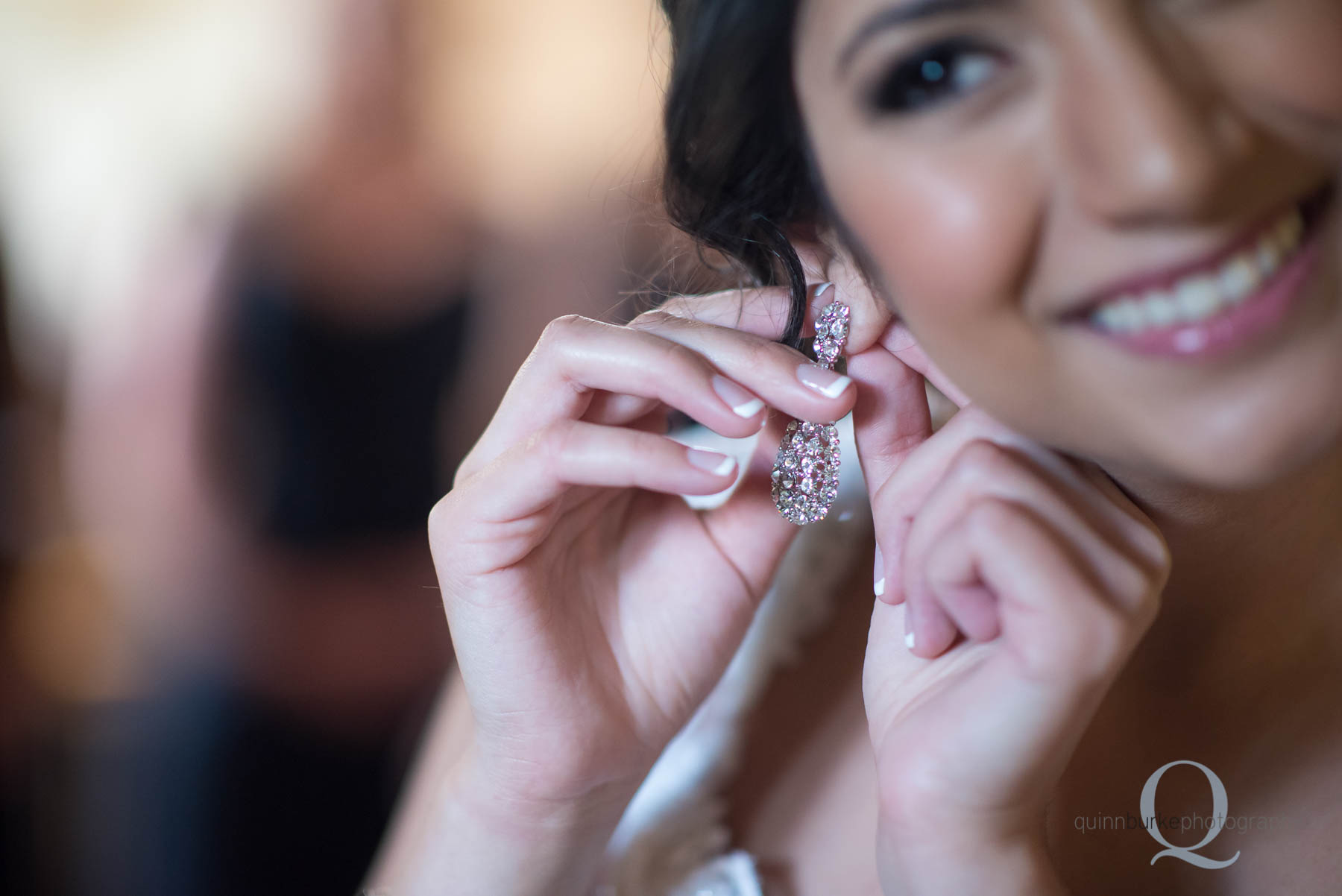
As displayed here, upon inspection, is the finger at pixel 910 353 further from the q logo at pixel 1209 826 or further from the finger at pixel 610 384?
the q logo at pixel 1209 826

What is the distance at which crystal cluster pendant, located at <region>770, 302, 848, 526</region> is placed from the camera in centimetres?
91

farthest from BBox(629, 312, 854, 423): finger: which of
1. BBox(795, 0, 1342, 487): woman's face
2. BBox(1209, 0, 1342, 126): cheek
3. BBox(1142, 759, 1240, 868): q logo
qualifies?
BBox(1142, 759, 1240, 868): q logo

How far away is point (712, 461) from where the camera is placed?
0.84m

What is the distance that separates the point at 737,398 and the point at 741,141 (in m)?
0.24

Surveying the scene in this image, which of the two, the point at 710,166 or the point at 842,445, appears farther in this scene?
the point at 842,445

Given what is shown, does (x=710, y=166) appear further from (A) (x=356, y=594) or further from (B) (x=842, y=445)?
(A) (x=356, y=594)

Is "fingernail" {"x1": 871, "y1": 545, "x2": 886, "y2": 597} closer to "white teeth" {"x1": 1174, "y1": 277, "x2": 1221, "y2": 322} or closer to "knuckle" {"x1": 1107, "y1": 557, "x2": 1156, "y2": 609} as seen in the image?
"knuckle" {"x1": 1107, "y1": 557, "x2": 1156, "y2": 609}

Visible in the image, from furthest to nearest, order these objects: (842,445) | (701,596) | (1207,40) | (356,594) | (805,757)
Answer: (356,594)
(842,445)
(805,757)
(701,596)
(1207,40)

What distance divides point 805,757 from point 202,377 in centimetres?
146

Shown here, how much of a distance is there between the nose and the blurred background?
1141 mm

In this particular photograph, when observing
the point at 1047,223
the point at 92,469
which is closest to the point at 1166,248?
the point at 1047,223

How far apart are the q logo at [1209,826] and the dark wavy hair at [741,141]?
20.6 inches

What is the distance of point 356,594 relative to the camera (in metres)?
2.17

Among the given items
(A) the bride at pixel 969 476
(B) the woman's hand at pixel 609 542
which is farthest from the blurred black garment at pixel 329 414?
(B) the woman's hand at pixel 609 542
